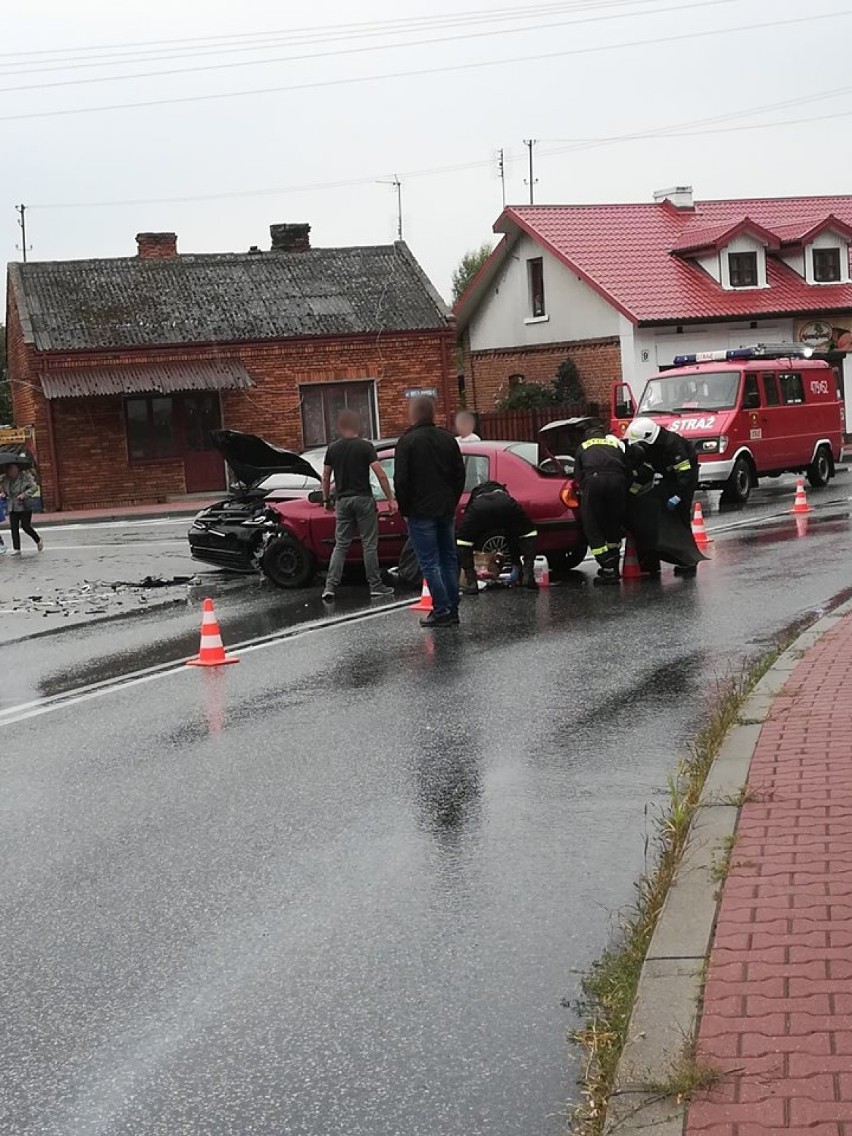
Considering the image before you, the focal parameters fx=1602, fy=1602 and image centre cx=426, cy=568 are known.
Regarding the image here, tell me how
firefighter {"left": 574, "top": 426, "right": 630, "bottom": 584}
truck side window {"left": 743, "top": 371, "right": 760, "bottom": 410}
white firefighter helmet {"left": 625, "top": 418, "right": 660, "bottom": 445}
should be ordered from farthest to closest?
truck side window {"left": 743, "top": 371, "right": 760, "bottom": 410} < white firefighter helmet {"left": 625, "top": 418, "right": 660, "bottom": 445} < firefighter {"left": 574, "top": 426, "right": 630, "bottom": 584}

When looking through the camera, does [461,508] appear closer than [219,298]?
Yes

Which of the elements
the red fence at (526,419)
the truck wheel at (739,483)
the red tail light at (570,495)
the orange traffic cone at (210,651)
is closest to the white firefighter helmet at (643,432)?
the red tail light at (570,495)

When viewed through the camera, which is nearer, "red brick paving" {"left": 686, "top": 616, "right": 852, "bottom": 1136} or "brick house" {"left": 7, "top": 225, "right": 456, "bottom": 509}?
"red brick paving" {"left": 686, "top": 616, "right": 852, "bottom": 1136}

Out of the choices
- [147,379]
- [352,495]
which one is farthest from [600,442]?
[147,379]

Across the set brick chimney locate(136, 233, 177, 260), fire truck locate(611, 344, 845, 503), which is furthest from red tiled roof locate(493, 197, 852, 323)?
fire truck locate(611, 344, 845, 503)

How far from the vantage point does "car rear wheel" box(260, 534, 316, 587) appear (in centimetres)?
1648

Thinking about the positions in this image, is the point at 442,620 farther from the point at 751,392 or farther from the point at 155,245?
the point at 155,245

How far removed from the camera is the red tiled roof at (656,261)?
40825mm

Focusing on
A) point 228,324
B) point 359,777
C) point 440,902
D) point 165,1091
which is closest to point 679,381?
point 228,324

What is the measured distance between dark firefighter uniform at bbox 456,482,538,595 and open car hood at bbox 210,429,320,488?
331cm

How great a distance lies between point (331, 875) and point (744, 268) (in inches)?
1546

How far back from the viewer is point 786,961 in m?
4.50

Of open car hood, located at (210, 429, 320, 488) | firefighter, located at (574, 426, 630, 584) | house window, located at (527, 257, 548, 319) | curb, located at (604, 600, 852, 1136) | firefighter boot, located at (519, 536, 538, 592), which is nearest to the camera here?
curb, located at (604, 600, 852, 1136)

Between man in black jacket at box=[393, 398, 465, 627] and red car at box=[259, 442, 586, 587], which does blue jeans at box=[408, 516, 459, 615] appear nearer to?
man in black jacket at box=[393, 398, 465, 627]
